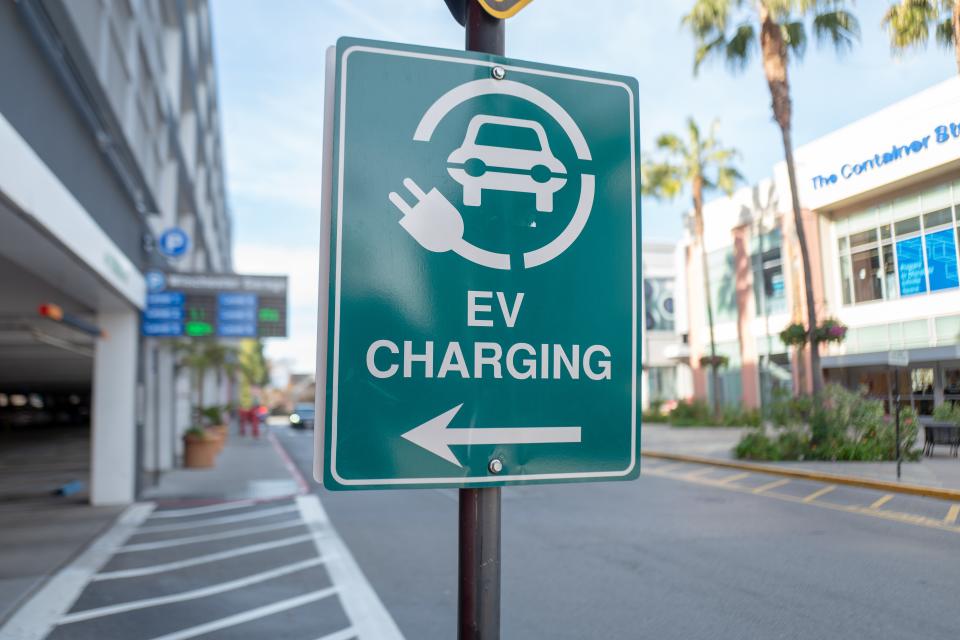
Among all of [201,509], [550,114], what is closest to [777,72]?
[201,509]

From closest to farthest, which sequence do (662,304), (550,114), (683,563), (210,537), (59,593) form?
1. (550,114)
2. (59,593)
3. (683,563)
4. (210,537)
5. (662,304)


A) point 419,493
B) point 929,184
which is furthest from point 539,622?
point 929,184

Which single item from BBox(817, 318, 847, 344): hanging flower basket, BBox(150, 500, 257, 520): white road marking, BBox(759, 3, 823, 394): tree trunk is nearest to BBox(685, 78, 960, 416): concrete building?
BBox(817, 318, 847, 344): hanging flower basket

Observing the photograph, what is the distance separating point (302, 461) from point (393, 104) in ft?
67.4

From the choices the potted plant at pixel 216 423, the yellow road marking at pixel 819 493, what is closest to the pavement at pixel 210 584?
the yellow road marking at pixel 819 493

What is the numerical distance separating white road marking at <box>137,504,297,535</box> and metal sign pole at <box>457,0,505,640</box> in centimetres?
961

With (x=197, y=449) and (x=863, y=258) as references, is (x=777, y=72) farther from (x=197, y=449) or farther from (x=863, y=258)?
(x=197, y=449)

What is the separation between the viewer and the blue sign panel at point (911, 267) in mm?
15338

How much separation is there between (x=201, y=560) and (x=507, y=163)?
25.3 feet

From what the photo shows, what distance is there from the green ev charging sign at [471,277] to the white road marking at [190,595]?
5699mm

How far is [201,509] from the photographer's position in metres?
12.1

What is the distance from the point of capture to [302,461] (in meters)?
21.2

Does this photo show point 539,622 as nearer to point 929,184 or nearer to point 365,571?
point 365,571

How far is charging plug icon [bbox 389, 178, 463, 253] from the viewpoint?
157 cm
